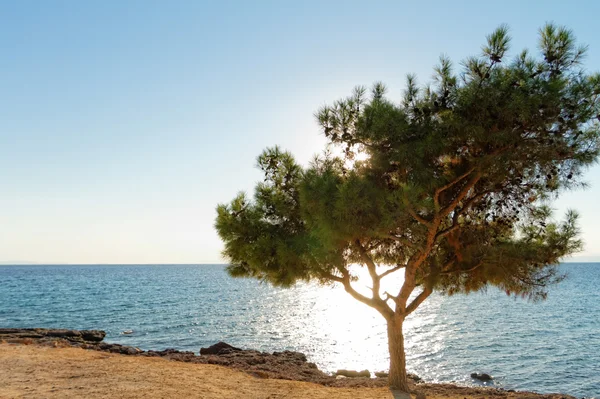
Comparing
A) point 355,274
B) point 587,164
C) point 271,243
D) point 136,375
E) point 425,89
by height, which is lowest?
point 136,375

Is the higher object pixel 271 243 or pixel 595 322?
pixel 271 243

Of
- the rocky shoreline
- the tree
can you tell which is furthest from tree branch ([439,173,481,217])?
the rocky shoreline

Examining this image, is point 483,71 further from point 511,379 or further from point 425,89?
point 511,379

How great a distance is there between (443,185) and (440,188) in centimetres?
31

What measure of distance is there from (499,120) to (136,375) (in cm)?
1066

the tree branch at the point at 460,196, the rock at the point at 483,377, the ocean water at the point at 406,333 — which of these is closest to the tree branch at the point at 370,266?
the tree branch at the point at 460,196

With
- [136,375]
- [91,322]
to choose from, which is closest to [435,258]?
[136,375]

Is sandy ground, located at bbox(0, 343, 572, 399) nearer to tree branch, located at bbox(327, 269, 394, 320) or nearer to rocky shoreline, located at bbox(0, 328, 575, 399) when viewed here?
rocky shoreline, located at bbox(0, 328, 575, 399)

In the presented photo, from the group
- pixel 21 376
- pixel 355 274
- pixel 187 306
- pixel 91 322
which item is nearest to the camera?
pixel 21 376

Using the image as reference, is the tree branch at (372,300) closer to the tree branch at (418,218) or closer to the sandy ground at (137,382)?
the sandy ground at (137,382)

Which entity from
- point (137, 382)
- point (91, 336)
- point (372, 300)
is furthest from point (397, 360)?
point (91, 336)

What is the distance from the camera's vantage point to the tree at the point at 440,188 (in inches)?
382

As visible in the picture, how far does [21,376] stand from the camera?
11.8 metres

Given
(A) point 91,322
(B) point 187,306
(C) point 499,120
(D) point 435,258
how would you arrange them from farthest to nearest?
(B) point 187,306 < (A) point 91,322 < (D) point 435,258 < (C) point 499,120
